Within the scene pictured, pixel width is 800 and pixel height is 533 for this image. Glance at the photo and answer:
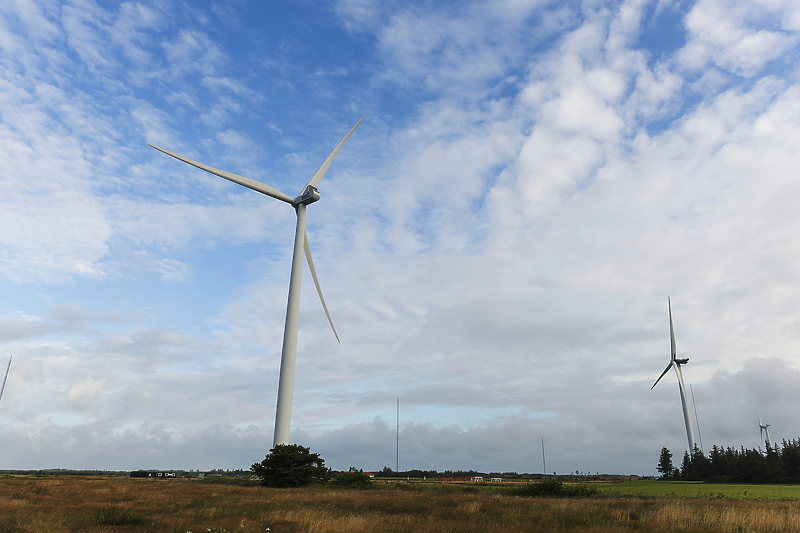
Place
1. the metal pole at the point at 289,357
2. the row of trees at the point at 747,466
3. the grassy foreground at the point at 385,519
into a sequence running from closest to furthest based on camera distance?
the grassy foreground at the point at 385,519, the metal pole at the point at 289,357, the row of trees at the point at 747,466

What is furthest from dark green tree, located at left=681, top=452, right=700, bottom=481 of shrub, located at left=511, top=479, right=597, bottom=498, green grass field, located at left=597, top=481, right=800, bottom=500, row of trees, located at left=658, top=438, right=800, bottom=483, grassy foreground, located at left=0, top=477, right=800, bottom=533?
grassy foreground, located at left=0, top=477, right=800, bottom=533

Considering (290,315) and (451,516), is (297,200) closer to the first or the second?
(290,315)

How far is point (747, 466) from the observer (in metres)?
106

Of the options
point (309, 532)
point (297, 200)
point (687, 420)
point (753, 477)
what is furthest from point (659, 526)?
point (687, 420)

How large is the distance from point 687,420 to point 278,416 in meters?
125

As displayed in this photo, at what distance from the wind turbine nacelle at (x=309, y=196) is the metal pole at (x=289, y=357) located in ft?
23.1

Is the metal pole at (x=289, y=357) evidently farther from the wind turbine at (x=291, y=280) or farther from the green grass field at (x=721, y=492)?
the green grass field at (x=721, y=492)

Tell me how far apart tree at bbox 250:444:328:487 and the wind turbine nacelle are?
3125 cm

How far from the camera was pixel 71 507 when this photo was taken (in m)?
26.8

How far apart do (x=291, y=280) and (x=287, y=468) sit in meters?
21.1

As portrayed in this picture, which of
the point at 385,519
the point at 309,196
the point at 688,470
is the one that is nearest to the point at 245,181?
the point at 309,196

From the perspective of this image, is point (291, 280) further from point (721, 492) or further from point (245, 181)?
point (721, 492)

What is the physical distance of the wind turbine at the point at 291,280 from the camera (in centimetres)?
5172

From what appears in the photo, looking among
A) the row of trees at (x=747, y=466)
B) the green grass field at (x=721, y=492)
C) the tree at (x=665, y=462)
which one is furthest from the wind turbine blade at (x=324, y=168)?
the tree at (x=665, y=462)
